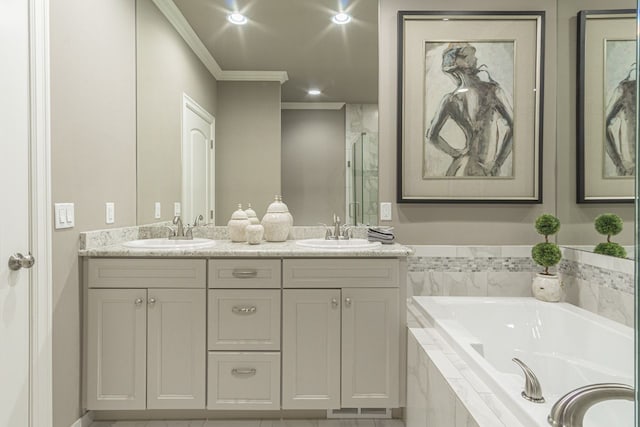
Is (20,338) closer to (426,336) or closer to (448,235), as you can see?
(426,336)

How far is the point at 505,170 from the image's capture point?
92.8 inches

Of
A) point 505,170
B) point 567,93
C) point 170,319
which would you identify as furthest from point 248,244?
point 567,93

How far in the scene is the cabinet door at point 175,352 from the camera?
6.11 feet

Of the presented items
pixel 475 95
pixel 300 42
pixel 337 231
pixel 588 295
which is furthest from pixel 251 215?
pixel 588 295

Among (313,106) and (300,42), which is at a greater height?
(300,42)

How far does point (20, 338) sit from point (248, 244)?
1.09 meters

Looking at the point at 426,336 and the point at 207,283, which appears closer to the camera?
the point at 426,336

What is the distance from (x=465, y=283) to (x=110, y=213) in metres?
2.19

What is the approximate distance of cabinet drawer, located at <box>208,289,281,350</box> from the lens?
1872mm

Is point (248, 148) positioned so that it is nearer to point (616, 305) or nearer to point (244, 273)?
point (244, 273)

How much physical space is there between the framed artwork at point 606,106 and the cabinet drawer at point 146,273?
7.17ft

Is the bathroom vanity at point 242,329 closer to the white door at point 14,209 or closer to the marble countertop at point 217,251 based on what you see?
the marble countertop at point 217,251

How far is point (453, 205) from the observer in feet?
7.86

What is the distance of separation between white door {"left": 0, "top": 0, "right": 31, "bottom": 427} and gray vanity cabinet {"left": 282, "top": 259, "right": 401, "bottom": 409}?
1088mm
